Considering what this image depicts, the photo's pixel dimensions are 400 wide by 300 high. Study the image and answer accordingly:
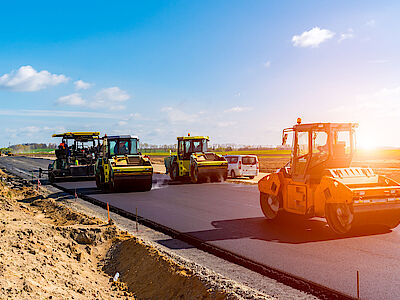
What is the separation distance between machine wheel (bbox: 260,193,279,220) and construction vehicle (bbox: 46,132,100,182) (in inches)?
617

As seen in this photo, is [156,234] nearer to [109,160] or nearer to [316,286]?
[316,286]

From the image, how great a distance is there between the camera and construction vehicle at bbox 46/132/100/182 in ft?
81.1

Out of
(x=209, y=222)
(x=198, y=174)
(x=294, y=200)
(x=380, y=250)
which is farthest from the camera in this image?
(x=198, y=174)

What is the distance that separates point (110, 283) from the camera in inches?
267

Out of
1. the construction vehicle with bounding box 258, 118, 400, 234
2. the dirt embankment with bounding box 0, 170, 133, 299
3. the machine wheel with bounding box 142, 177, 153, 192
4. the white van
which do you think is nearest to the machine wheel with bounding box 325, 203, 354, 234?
the construction vehicle with bounding box 258, 118, 400, 234

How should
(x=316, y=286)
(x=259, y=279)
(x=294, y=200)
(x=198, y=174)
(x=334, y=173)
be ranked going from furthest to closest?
(x=198, y=174) < (x=294, y=200) < (x=334, y=173) < (x=259, y=279) < (x=316, y=286)

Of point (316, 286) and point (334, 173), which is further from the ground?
point (334, 173)

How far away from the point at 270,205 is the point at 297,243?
9.04 ft

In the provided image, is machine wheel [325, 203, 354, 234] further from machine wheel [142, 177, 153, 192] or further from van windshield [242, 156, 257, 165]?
van windshield [242, 156, 257, 165]

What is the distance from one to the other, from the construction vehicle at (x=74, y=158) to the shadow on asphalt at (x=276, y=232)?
1549cm

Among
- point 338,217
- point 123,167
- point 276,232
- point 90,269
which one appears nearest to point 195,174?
point 123,167

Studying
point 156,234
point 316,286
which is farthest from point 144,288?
point 156,234

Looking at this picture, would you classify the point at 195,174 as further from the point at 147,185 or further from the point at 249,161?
the point at 249,161

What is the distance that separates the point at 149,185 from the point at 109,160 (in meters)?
2.24
